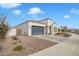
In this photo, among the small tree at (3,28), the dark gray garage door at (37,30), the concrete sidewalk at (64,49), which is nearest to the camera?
the concrete sidewalk at (64,49)

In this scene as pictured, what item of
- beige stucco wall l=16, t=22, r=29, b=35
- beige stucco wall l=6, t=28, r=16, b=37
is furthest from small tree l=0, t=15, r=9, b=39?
beige stucco wall l=16, t=22, r=29, b=35

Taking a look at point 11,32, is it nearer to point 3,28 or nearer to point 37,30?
point 3,28

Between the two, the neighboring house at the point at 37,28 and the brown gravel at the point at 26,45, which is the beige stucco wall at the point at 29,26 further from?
the brown gravel at the point at 26,45

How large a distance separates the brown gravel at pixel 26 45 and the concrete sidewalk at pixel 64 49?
0.80ft

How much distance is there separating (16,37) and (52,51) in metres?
1.54

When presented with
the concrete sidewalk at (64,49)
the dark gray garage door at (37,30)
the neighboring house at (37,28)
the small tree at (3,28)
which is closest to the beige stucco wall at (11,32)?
the neighboring house at (37,28)

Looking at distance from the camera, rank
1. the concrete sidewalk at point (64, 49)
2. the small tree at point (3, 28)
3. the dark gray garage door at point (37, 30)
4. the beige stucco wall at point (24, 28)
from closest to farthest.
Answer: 1. the concrete sidewalk at point (64, 49)
2. the small tree at point (3, 28)
3. the beige stucco wall at point (24, 28)
4. the dark gray garage door at point (37, 30)

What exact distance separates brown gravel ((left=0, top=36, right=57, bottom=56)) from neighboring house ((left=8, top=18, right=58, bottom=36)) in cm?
26

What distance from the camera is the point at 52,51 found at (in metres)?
9.23

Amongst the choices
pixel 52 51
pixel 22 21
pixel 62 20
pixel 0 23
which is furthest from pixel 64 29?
pixel 0 23

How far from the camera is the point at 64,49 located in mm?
9383

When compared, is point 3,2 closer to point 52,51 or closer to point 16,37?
point 16,37

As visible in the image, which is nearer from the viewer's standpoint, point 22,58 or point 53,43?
point 22,58

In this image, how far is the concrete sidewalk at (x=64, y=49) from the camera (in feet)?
29.9
